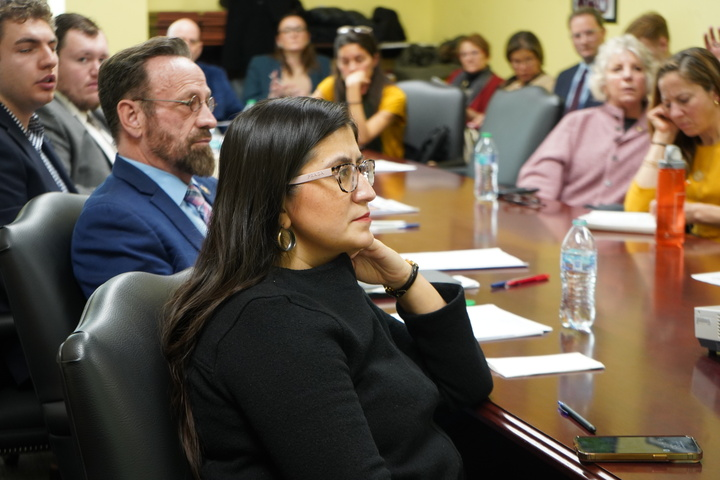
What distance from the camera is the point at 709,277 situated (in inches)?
84.0

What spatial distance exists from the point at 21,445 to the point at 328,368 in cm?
111

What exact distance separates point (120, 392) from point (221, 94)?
17.6 feet

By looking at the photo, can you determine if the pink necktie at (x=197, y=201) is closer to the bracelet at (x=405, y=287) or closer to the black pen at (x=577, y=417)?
the bracelet at (x=405, y=287)

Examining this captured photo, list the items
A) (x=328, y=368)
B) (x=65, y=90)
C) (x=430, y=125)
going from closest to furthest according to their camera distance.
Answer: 1. (x=328, y=368)
2. (x=65, y=90)
3. (x=430, y=125)

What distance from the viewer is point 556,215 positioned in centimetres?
297

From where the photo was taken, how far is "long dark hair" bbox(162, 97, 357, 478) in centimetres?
122

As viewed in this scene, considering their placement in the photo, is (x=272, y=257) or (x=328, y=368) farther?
(x=272, y=257)

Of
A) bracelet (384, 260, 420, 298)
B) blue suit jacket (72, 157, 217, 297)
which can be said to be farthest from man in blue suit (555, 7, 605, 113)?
bracelet (384, 260, 420, 298)

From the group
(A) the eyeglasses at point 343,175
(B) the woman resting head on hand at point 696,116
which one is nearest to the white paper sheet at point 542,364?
(A) the eyeglasses at point 343,175

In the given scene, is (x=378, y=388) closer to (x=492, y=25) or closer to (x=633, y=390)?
(x=633, y=390)

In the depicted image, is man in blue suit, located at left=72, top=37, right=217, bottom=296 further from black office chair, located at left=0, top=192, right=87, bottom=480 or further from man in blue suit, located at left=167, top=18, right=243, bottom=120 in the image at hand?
man in blue suit, located at left=167, top=18, right=243, bottom=120

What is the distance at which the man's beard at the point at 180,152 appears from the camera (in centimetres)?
206

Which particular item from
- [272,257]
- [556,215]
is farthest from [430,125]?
[272,257]

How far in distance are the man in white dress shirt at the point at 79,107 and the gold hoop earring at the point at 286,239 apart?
1981 millimetres
